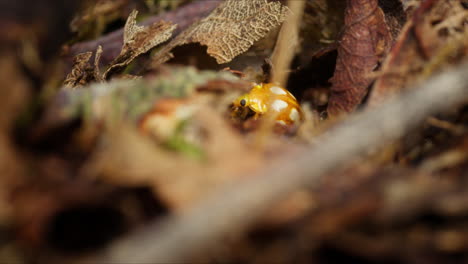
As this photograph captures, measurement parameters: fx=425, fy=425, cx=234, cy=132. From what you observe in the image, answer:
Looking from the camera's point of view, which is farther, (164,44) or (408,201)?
(164,44)

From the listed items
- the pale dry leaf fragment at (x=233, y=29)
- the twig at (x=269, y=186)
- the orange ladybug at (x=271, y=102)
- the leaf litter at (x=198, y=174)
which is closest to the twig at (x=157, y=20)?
the pale dry leaf fragment at (x=233, y=29)

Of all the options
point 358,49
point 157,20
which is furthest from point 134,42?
point 358,49

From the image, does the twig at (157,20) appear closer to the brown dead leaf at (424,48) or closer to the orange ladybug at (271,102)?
the orange ladybug at (271,102)

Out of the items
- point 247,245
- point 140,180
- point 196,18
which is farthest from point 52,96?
point 196,18

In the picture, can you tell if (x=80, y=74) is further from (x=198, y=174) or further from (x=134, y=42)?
(x=198, y=174)

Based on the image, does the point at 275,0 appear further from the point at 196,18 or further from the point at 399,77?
the point at 399,77

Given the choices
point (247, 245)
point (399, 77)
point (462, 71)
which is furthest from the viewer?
point (399, 77)
